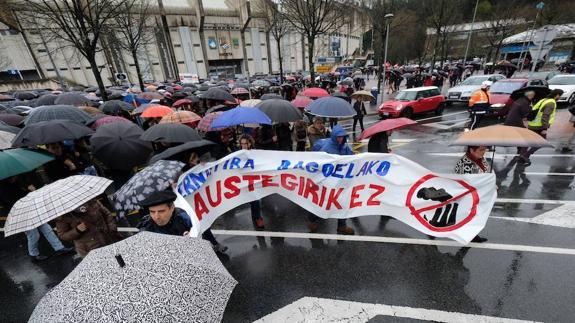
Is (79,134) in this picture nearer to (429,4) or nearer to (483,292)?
(483,292)

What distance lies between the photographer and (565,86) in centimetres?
1368

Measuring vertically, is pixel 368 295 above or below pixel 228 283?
below

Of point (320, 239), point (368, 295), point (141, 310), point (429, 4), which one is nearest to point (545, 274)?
point (368, 295)

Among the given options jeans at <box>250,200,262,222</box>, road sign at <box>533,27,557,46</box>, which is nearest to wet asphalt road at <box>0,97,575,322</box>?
jeans at <box>250,200,262,222</box>

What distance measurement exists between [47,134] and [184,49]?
53721 millimetres

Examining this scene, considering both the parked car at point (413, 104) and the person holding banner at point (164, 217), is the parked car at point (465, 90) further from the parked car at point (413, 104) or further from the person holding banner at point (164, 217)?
the person holding banner at point (164, 217)

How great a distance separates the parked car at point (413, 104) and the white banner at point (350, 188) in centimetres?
1085

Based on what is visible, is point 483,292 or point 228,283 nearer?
point 228,283

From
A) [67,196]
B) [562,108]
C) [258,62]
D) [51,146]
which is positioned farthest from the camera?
[258,62]

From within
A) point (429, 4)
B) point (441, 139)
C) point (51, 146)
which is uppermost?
point (429, 4)

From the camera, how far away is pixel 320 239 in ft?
15.5

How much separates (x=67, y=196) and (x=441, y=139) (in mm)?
11590

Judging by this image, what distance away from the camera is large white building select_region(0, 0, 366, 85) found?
140ft

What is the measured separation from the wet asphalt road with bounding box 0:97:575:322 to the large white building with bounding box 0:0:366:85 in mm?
40509
